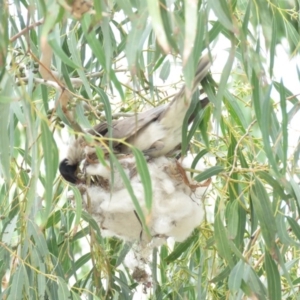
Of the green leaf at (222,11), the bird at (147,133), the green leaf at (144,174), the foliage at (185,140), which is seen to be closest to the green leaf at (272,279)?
the foliage at (185,140)

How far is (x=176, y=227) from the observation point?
82.4 inches

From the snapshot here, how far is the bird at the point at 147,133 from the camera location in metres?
2.06

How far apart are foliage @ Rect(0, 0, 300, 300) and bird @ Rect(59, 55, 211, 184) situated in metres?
0.05

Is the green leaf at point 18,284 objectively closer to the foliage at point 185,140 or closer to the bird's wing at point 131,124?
the foliage at point 185,140

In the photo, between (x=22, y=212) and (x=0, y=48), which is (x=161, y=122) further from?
(x=0, y=48)

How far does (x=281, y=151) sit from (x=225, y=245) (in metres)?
0.23

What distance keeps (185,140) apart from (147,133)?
236 millimetres

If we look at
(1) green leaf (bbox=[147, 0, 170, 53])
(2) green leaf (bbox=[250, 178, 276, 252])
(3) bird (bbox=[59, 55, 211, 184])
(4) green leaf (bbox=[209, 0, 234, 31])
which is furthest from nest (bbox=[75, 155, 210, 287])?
(1) green leaf (bbox=[147, 0, 170, 53])

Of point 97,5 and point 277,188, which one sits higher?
point 97,5

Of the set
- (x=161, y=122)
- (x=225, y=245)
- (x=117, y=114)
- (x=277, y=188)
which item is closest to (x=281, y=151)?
(x=277, y=188)

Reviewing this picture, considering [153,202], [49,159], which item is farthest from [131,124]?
[49,159]

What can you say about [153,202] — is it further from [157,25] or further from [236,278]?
[157,25]

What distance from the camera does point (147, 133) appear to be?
2.10m

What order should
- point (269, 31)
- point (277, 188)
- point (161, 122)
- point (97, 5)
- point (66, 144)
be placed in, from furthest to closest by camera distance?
point (66, 144) → point (161, 122) → point (277, 188) → point (269, 31) → point (97, 5)
